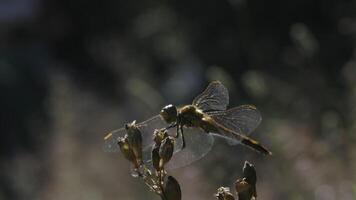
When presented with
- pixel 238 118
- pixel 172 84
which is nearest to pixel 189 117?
pixel 238 118

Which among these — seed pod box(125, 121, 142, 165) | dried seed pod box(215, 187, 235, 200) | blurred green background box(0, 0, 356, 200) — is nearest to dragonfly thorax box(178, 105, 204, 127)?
seed pod box(125, 121, 142, 165)

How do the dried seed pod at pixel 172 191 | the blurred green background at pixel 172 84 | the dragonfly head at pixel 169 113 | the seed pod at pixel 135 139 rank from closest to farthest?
1. the dried seed pod at pixel 172 191
2. the seed pod at pixel 135 139
3. the dragonfly head at pixel 169 113
4. the blurred green background at pixel 172 84

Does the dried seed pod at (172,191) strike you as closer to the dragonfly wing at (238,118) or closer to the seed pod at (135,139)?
the seed pod at (135,139)

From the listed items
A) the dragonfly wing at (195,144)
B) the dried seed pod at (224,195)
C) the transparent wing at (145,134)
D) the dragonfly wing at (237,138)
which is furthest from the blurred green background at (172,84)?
the dried seed pod at (224,195)

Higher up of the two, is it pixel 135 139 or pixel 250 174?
pixel 135 139

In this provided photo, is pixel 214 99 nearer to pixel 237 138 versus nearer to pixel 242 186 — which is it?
pixel 237 138

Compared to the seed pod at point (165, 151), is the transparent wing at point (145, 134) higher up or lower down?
higher up

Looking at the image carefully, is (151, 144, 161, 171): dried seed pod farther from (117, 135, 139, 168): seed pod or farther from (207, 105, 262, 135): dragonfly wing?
(207, 105, 262, 135): dragonfly wing
